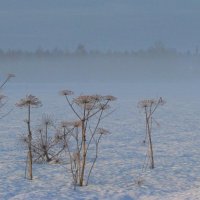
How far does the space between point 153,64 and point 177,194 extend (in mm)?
156054

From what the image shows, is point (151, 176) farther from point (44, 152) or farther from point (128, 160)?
point (44, 152)

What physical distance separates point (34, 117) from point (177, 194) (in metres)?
21.4

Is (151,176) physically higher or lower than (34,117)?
lower

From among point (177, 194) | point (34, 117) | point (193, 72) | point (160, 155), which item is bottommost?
point (177, 194)

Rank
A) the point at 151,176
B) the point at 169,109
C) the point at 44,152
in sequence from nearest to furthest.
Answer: the point at 151,176 < the point at 44,152 < the point at 169,109

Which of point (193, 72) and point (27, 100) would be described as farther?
point (193, 72)

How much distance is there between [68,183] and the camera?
14.0m

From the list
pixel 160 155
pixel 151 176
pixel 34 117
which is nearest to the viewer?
pixel 151 176

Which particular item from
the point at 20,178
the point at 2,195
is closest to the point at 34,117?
the point at 20,178

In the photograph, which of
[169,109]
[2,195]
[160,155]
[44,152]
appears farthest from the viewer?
[169,109]

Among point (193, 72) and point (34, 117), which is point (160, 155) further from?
point (193, 72)

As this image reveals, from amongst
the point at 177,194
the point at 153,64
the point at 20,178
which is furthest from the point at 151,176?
the point at 153,64

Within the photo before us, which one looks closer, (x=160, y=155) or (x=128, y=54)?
(x=160, y=155)

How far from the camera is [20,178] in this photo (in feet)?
47.9
